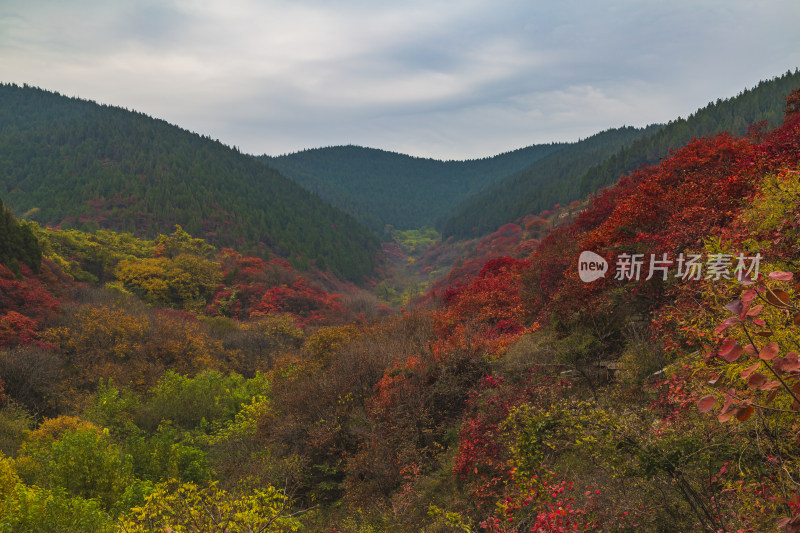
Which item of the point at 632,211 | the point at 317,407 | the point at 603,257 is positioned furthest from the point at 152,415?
the point at 632,211

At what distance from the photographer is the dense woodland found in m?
4.95

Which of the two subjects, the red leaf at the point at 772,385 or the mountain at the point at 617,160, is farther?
the mountain at the point at 617,160

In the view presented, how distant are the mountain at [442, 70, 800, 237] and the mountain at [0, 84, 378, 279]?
116 feet

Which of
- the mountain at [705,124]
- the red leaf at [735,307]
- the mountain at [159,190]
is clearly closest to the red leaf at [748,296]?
the red leaf at [735,307]

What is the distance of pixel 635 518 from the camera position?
5.72 metres

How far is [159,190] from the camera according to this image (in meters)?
89.4

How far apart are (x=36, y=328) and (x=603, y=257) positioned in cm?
2961

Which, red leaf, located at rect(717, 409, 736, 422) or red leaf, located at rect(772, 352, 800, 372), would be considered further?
red leaf, located at rect(717, 409, 736, 422)
